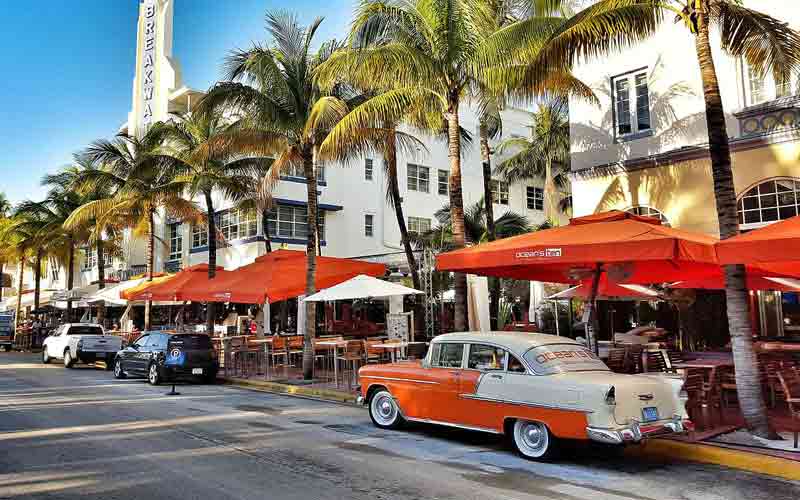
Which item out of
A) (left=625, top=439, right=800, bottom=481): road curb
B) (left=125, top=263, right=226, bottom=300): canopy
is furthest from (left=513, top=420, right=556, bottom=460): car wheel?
(left=125, top=263, right=226, bottom=300): canopy

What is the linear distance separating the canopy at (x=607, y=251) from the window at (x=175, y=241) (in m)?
30.0

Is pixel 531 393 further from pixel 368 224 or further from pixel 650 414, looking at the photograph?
pixel 368 224

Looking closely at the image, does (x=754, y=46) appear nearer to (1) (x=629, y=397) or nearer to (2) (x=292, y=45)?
(1) (x=629, y=397)

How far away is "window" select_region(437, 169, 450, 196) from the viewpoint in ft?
136

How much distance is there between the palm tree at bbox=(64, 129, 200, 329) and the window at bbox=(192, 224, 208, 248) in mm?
5613

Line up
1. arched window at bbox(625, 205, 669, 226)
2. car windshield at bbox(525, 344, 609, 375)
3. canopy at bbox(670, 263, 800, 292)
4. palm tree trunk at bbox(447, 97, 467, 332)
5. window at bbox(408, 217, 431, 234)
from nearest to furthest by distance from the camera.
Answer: car windshield at bbox(525, 344, 609, 375) → canopy at bbox(670, 263, 800, 292) → palm tree trunk at bbox(447, 97, 467, 332) → arched window at bbox(625, 205, 669, 226) → window at bbox(408, 217, 431, 234)

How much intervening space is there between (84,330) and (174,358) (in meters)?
9.78

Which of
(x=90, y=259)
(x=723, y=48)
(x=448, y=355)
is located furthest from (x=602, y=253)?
(x=90, y=259)

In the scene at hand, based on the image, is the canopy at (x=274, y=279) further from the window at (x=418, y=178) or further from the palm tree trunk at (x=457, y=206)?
the window at (x=418, y=178)

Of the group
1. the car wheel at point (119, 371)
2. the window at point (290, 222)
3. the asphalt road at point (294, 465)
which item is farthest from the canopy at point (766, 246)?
the window at point (290, 222)

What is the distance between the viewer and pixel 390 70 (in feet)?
45.2

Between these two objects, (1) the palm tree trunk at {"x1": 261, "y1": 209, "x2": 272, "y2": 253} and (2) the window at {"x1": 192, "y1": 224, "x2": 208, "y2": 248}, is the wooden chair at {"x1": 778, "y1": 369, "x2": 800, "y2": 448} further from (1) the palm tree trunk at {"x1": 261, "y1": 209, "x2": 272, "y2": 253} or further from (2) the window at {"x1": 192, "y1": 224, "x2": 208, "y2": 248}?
(2) the window at {"x1": 192, "y1": 224, "x2": 208, "y2": 248}

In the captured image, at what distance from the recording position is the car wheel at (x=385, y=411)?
10.4m

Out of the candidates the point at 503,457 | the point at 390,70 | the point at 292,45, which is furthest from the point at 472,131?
the point at 503,457
